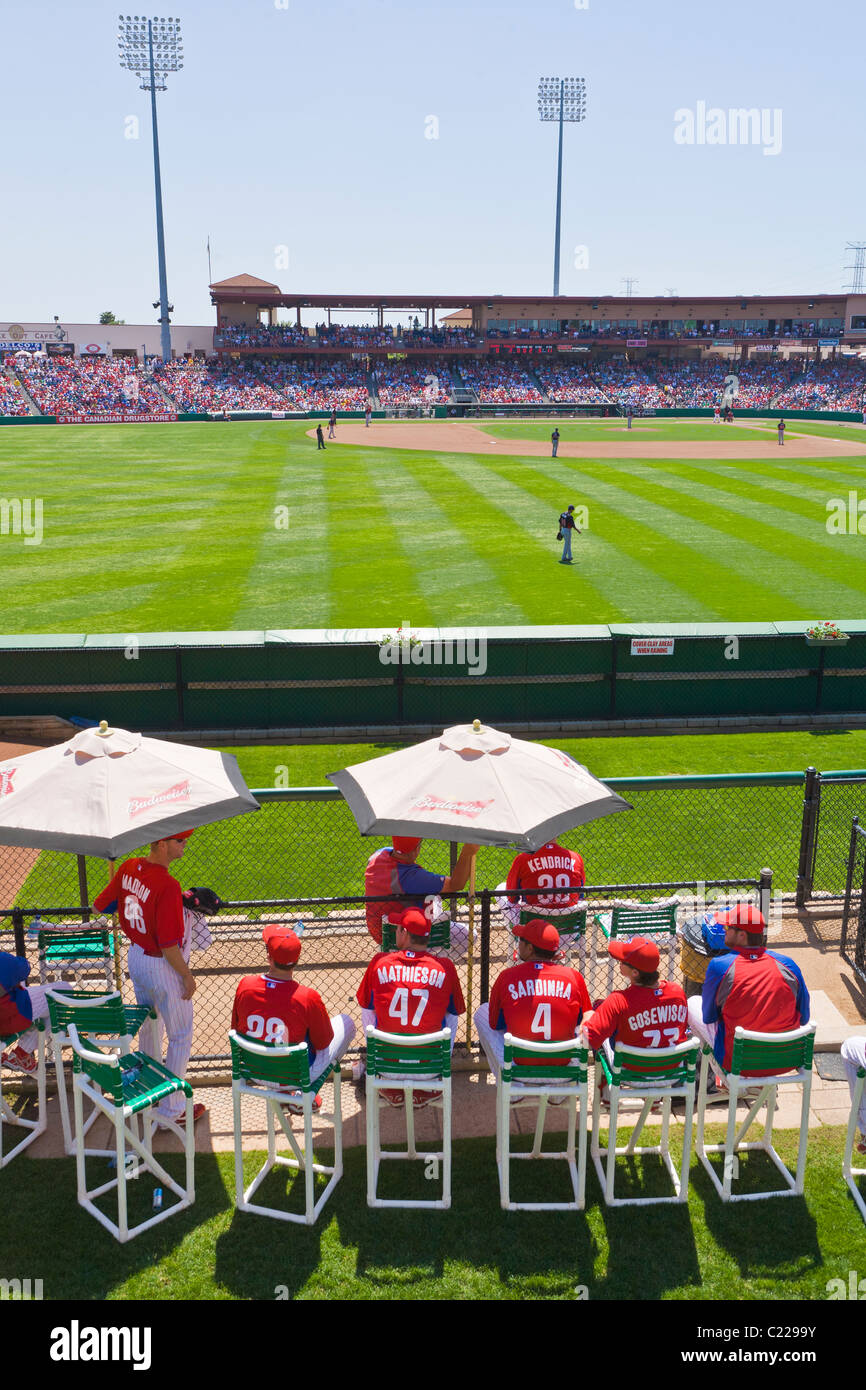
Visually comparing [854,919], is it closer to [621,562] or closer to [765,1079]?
[765,1079]

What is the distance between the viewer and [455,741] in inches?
293

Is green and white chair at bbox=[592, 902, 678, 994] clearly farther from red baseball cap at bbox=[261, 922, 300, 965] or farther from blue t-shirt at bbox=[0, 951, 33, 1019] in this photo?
blue t-shirt at bbox=[0, 951, 33, 1019]

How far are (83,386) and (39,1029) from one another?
8171cm

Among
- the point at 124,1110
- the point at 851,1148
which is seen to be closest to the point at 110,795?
the point at 124,1110

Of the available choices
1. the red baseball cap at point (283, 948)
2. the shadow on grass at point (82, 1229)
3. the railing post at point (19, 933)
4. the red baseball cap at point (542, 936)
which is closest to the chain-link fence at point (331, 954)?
the railing post at point (19, 933)

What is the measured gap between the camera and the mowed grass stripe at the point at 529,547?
70.8ft

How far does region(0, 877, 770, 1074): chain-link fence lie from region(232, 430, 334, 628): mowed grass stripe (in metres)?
11.4

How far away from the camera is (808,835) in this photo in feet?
31.5

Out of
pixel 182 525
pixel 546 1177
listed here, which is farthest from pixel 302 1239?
pixel 182 525

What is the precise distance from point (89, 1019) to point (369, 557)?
21.0 m

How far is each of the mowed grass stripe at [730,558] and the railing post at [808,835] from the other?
12.0 metres

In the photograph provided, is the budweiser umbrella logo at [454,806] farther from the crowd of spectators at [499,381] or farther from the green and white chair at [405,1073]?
the crowd of spectators at [499,381]
